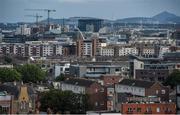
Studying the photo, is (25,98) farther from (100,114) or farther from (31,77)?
(31,77)

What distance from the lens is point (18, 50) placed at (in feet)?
377

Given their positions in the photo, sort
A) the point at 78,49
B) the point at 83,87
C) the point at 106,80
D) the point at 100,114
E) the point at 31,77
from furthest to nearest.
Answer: the point at 78,49 → the point at 31,77 → the point at 106,80 → the point at 83,87 → the point at 100,114

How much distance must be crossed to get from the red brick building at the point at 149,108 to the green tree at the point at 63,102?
2.95m

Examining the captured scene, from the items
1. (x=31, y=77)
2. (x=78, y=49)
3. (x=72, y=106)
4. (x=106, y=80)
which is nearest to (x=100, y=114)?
(x=72, y=106)

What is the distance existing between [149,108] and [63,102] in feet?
14.2

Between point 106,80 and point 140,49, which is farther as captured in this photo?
point 140,49

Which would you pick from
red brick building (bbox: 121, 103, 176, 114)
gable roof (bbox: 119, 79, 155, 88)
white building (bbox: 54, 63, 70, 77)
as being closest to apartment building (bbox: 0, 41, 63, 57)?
white building (bbox: 54, 63, 70, 77)

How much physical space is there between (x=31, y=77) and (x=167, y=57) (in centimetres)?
2393

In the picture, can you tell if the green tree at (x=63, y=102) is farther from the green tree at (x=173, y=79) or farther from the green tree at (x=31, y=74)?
the green tree at (x=31, y=74)

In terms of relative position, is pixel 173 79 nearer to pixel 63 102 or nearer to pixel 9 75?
pixel 9 75

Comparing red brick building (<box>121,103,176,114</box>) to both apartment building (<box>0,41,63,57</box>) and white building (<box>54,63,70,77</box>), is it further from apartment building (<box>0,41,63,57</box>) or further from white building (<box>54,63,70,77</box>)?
apartment building (<box>0,41,63,57</box>)

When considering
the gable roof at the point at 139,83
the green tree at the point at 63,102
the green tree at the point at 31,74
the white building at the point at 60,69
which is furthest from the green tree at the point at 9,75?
the green tree at the point at 63,102

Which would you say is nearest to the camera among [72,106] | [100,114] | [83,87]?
[100,114]

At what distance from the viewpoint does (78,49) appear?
106625 mm
